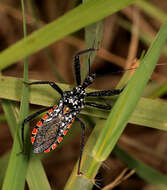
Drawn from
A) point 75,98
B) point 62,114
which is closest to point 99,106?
point 75,98

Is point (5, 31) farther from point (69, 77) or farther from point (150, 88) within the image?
point (150, 88)

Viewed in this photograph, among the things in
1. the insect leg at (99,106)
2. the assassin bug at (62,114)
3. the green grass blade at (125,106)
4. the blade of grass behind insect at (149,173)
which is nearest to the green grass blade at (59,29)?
the green grass blade at (125,106)

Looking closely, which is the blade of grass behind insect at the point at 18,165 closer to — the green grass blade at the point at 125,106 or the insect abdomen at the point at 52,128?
the insect abdomen at the point at 52,128

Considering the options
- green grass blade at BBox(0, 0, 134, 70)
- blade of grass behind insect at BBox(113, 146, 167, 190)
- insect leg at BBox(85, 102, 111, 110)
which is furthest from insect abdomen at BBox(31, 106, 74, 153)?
green grass blade at BBox(0, 0, 134, 70)

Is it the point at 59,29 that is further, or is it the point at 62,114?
the point at 62,114

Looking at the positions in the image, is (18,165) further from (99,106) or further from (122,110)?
(122,110)

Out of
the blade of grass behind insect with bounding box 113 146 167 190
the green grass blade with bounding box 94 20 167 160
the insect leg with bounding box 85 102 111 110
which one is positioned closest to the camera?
the green grass blade with bounding box 94 20 167 160

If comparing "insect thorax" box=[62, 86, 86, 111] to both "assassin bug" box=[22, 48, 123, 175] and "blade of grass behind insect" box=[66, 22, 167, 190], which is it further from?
"blade of grass behind insect" box=[66, 22, 167, 190]

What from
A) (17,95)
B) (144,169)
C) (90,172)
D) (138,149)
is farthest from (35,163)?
(138,149)
